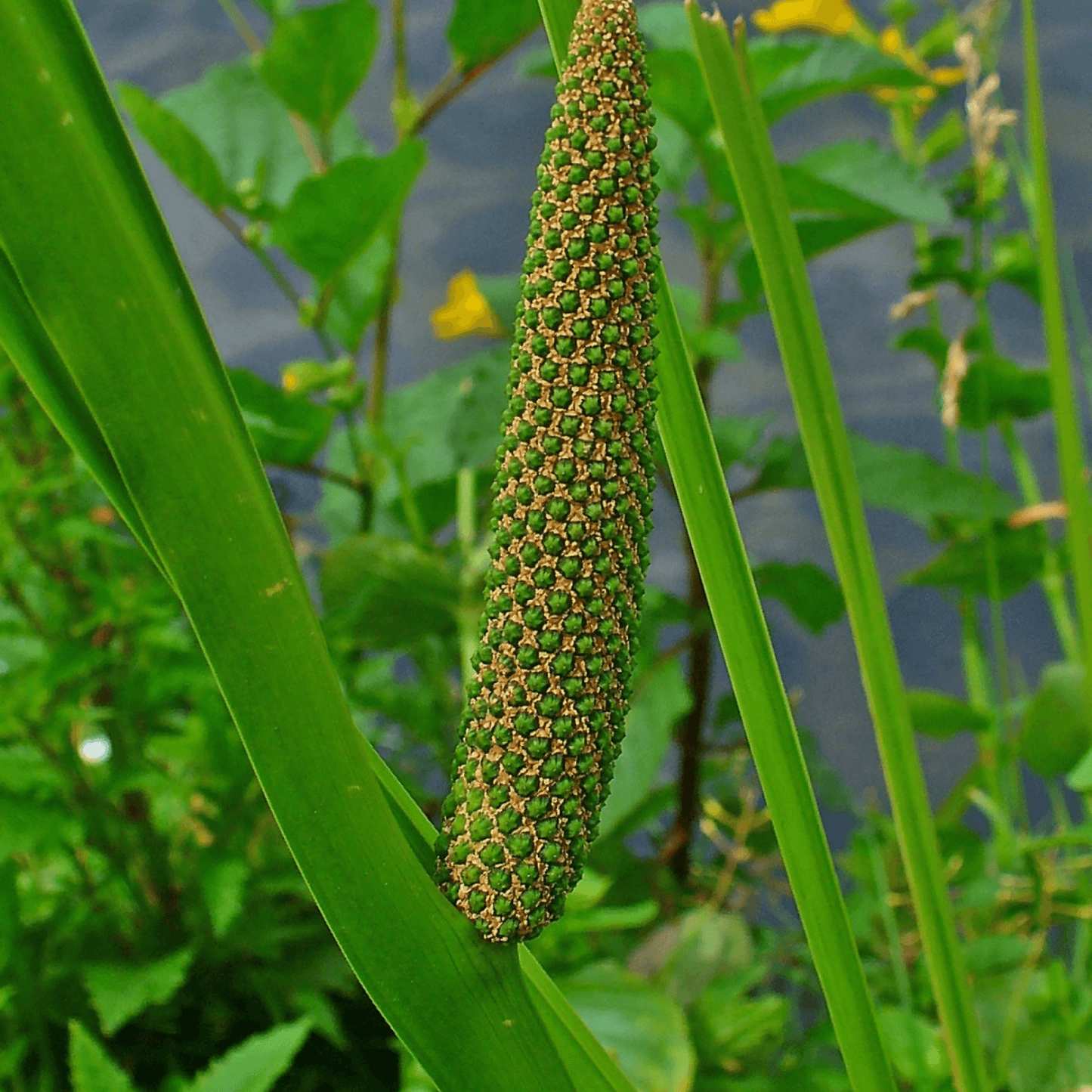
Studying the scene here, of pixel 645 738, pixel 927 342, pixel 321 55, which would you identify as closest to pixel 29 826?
pixel 645 738

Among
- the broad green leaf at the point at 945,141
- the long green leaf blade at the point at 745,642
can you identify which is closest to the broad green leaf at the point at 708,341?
the broad green leaf at the point at 945,141

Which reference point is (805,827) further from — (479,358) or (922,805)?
(479,358)

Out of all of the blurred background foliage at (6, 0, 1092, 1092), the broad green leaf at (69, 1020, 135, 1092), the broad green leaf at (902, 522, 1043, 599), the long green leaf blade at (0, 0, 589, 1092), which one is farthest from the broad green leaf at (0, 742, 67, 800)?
the broad green leaf at (902, 522, 1043, 599)

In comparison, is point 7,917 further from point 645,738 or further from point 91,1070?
point 645,738

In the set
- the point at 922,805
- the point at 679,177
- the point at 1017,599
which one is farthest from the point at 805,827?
the point at 1017,599

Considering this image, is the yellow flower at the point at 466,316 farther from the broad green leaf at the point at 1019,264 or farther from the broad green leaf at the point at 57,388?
the broad green leaf at the point at 57,388

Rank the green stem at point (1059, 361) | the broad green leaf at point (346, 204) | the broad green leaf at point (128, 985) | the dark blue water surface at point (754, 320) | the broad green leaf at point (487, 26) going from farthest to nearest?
the dark blue water surface at point (754, 320), the broad green leaf at point (487, 26), the broad green leaf at point (346, 204), the broad green leaf at point (128, 985), the green stem at point (1059, 361)
